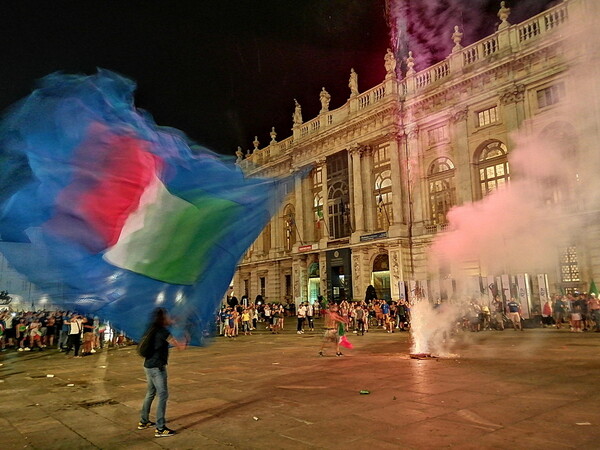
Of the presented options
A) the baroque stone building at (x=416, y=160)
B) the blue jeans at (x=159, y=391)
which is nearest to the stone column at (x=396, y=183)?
the baroque stone building at (x=416, y=160)

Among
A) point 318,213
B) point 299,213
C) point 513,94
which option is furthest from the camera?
point 299,213

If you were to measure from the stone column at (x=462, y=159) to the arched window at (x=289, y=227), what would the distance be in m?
19.4

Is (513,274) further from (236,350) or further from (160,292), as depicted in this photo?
(160,292)

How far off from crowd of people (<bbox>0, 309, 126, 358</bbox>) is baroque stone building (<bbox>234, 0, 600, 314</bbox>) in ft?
61.2

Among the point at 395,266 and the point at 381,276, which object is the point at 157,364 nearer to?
the point at 395,266

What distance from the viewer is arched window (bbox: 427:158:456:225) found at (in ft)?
104

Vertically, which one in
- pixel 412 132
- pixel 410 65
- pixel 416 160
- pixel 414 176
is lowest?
pixel 414 176

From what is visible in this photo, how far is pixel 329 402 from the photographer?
7.89m

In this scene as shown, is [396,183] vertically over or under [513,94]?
under

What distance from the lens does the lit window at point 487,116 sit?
29.3 metres

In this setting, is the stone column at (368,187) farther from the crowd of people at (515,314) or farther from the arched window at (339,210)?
the crowd of people at (515,314)

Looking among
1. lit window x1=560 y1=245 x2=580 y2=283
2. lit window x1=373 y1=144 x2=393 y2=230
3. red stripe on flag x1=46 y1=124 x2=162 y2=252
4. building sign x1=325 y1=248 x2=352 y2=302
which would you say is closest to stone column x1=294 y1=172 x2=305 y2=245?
building sign x1=325 y1=248 x2=352 y2=302

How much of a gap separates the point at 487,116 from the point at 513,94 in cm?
252

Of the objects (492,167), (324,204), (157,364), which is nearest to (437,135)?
(492,167)
